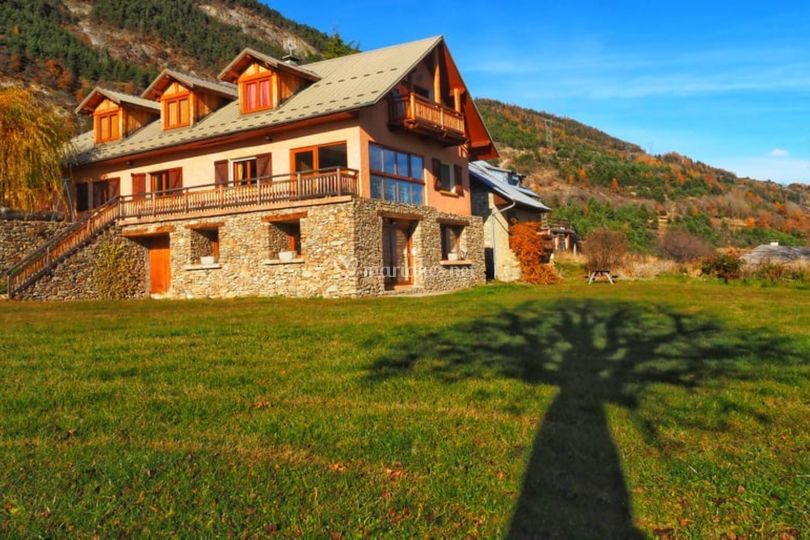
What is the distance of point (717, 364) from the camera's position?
7.76 metres

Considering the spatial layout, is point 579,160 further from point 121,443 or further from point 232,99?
point 121,443

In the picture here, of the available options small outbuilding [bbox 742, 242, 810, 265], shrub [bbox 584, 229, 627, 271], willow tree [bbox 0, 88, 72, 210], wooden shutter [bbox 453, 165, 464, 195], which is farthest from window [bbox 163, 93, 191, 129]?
small outbuilding [bbox 742, 242, 810, 265]

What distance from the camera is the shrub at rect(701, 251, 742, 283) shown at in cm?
2455

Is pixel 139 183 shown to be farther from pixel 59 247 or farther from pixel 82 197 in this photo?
pixel 59 247

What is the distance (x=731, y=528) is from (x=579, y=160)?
237ft

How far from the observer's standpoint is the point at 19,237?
22391 mm

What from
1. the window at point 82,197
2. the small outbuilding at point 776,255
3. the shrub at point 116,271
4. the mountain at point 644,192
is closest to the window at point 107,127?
the window at point 82,197

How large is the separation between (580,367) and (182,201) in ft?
62.6

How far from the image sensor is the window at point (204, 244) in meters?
22.5

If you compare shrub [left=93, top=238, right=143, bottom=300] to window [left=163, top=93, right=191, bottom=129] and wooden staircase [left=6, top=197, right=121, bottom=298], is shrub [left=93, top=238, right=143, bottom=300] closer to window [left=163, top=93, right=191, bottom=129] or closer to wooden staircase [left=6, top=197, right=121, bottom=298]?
wooden staircase [left=6, top=197, right=121, bottom=298]

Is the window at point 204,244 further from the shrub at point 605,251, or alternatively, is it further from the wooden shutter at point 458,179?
the shrub at point 605,251

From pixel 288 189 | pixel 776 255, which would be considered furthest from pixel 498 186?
pixel 776 255

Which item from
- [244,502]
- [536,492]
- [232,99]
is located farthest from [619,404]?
[232,99]

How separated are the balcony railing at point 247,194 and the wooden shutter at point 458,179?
707cm
